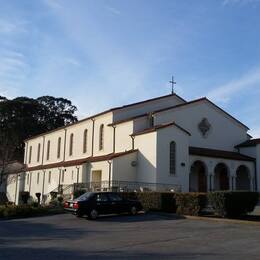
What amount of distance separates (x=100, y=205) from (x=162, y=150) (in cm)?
1230

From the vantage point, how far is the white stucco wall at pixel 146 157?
34812mm

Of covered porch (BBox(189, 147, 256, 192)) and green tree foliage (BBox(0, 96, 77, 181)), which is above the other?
green tree foliage (BBox(0, 96, 77, 181))

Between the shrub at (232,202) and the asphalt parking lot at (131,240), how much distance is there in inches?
61.4

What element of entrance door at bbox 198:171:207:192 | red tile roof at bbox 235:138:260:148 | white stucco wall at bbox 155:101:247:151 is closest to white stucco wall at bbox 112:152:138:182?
white stucco wall at bbox 155:101:247:151

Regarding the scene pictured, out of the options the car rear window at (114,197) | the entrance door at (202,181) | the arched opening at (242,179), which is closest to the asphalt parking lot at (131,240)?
the car rear window at (114,197)

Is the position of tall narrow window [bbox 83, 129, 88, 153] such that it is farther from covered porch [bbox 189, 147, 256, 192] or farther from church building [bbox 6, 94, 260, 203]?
covered porch [bbox 189, 147, 256, 192]

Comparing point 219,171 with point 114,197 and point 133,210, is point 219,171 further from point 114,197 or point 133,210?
point 114,197

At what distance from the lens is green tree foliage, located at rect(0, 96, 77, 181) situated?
7738cm

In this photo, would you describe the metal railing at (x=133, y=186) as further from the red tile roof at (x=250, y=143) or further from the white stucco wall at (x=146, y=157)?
the red tile roof at (x=250, y=143)

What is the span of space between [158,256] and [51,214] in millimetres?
16553

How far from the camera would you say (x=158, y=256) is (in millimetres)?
11977

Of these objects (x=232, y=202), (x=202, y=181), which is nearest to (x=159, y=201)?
(x=232, y=202)

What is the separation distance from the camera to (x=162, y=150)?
34969 millimetres

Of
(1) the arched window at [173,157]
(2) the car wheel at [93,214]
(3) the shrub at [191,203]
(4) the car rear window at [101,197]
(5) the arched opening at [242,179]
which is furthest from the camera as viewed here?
(5) the arched opening at [242,179]
